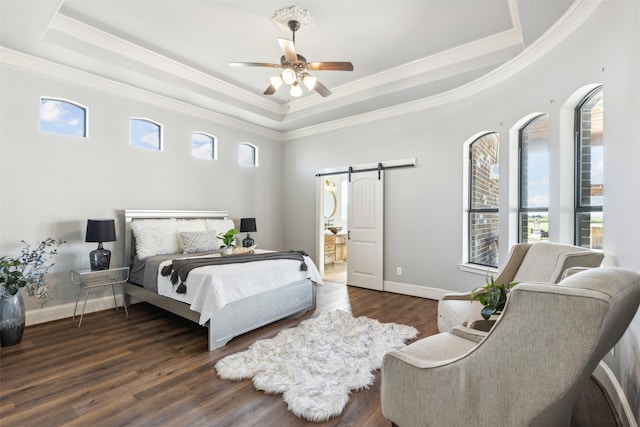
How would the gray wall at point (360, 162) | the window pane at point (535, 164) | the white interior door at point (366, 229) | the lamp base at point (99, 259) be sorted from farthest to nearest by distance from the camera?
1. the white interior door at point (366, 229)
2. the lamp base at point (99, 259)
3. the window pane at point (535, 164)
4. the gray wall at point (360, 162)

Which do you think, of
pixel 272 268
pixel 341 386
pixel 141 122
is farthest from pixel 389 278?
pixel 141 122

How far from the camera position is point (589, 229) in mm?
2764

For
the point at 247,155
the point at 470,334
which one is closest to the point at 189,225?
the point at 247,155

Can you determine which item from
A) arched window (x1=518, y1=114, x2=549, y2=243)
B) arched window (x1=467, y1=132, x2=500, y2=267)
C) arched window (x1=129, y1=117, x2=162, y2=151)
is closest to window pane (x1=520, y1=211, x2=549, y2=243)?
arched window (x1=518, y1=114, x2=549, y2=243)

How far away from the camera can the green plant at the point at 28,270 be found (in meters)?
2.95

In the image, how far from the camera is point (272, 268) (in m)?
3.45

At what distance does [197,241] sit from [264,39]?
9.05 ft

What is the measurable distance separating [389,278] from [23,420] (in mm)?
4326

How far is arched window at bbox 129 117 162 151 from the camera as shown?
4.41 metres

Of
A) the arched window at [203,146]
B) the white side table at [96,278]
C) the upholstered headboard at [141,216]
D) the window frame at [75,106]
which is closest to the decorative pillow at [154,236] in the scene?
the upholstered headboard at [141,216]

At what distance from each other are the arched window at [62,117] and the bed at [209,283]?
45.9 inches

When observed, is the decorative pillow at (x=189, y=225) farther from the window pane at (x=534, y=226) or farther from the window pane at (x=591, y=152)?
the window pane at (x=591, y=152)

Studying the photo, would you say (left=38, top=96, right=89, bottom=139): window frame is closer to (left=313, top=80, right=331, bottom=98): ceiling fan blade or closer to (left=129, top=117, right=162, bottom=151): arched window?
(left=129, top=117, right=162, bottom=151): arched window

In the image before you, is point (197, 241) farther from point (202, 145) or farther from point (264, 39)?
point (264, 39)
